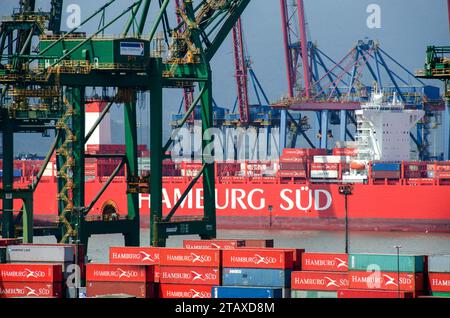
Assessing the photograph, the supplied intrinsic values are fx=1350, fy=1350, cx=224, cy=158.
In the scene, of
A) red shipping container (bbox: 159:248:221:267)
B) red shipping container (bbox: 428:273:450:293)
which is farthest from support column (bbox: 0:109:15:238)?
red shipping container (bbox: 428:273:450:293)

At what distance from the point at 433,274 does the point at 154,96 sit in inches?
775

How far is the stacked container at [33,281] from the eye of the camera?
35.0m

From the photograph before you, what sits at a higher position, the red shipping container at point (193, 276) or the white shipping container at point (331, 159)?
the white shipping container at point (331, 159)

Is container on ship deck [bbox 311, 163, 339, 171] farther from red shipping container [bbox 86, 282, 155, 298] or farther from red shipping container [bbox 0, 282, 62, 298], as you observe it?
red shipping container [bbox 0, 282, 62, 298]

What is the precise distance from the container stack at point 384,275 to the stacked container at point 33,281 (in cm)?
750

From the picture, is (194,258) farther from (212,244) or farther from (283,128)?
(283,128)

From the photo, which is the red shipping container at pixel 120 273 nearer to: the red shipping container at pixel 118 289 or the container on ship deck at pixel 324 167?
the red shipping container at pixel 118 289

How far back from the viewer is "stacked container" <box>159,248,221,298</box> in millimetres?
36281

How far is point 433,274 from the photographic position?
113ft

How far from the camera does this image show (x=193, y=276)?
36.6 meters

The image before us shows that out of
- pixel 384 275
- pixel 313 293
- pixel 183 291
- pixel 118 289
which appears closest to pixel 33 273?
pixel 118 289

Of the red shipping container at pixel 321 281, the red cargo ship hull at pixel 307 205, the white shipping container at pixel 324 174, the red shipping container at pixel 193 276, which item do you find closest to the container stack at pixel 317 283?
the red shipping container at pixel 321 281
